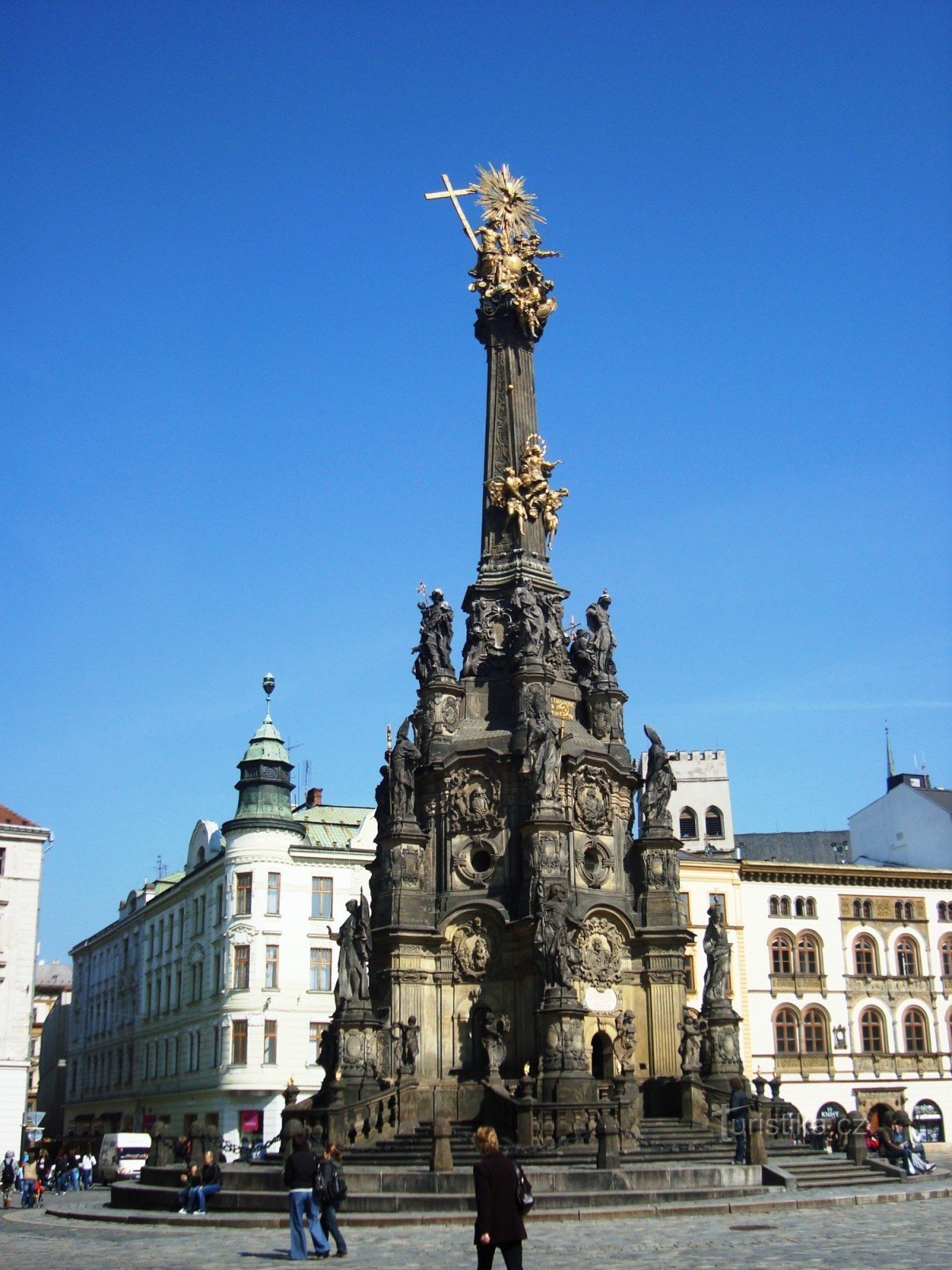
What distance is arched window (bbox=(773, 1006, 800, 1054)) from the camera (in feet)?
185

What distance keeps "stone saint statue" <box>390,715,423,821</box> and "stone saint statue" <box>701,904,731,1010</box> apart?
23.7 ft

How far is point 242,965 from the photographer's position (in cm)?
5275

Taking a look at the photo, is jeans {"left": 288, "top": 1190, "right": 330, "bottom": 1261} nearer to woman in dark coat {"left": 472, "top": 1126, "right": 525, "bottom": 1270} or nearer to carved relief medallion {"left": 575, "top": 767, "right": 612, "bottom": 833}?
woman in dark coat {"left": 472, "top": 1126, "right": 525, "bottom": 1270}

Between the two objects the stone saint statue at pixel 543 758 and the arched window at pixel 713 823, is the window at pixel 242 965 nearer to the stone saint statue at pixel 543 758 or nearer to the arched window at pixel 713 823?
the stone saint statue at pixel 543 758

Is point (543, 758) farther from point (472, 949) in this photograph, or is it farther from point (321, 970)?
point (321, 970)

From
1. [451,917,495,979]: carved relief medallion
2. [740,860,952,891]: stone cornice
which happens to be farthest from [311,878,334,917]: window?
[451,917,495,979]: carved relief medallion

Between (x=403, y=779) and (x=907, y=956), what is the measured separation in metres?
37.0

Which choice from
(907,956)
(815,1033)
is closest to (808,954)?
(815,1033)

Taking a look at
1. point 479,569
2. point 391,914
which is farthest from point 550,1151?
point 479,569

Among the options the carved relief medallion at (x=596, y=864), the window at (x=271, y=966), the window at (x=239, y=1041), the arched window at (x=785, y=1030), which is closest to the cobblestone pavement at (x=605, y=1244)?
the carved relief medallion at (x=596, y=864)

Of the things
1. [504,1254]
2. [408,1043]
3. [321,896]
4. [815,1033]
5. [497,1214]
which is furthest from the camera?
[815,1033]

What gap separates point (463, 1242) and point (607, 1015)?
1174cm

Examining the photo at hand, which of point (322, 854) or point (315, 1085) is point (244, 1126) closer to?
point (315, 1085)

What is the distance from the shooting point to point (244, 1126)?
50.9 m
